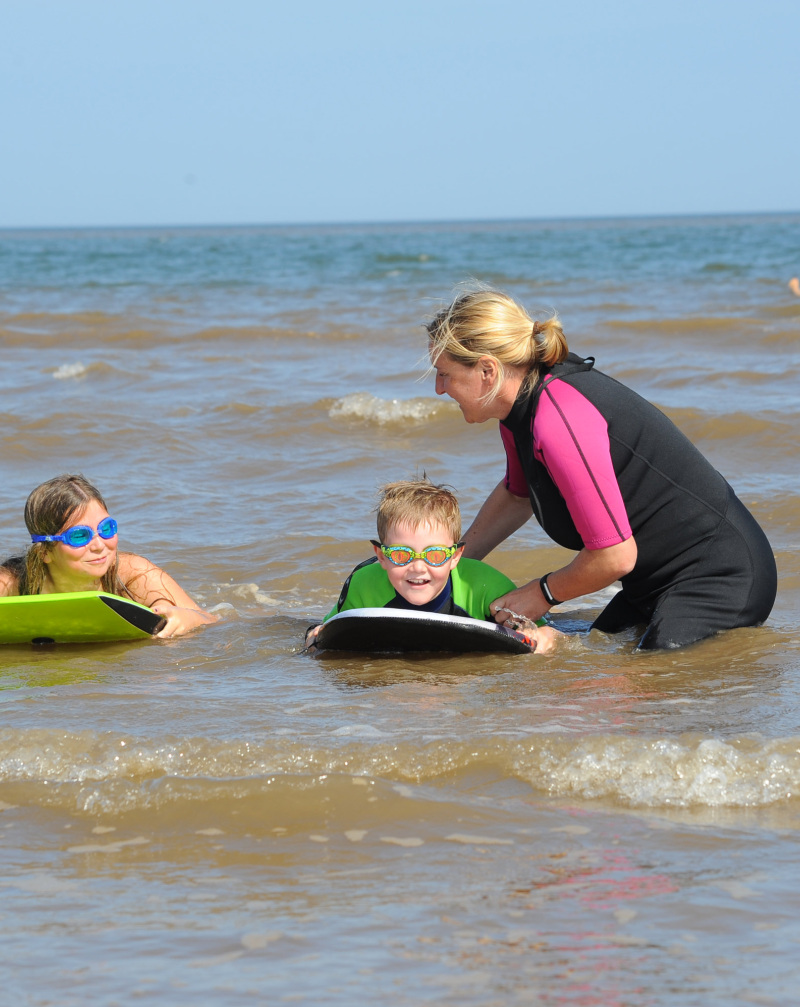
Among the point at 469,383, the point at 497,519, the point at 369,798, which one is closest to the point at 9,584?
the point at 497,519

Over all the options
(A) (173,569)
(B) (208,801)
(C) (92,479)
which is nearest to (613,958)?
(B) (208,801)

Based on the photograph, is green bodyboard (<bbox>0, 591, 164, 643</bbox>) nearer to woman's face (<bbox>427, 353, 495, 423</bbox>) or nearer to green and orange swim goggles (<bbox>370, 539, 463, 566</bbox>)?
green and orange swim goggles (<bbox>370, 539, 463, 566</bbox>)

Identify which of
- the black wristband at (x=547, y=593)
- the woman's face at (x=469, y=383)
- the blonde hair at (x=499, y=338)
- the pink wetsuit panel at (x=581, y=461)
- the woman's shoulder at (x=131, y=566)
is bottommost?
the woman's shoulder at (x=131, y=566)

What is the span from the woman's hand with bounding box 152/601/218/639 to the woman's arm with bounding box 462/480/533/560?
50.0 inches

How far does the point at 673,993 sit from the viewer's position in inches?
94.9

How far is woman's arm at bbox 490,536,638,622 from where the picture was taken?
407cm

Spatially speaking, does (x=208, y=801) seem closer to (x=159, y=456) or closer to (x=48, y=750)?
(x=48, y=750)

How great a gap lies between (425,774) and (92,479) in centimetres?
542

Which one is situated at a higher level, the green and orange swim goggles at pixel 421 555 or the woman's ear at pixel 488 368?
the woman's ear at pixel 488 368

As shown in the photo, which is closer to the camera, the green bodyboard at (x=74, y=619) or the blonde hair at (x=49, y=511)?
the green bodyboard at (x=74, y=619)

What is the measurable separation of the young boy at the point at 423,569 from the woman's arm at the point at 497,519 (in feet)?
0.85

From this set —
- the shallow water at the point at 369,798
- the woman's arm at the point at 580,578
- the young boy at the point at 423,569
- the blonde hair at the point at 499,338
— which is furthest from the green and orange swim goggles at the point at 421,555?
the blonde hair at the point at 499,338

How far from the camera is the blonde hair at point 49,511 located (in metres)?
4.95

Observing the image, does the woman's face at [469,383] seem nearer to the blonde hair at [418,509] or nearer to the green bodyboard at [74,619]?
the blonde hair at [418,509]
